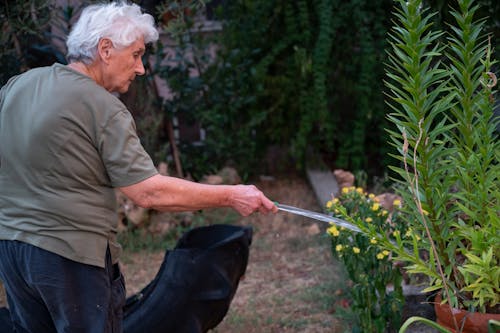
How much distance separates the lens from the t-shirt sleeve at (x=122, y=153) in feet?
8.71

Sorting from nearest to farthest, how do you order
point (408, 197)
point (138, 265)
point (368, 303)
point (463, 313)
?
point (463, 313)
point (408, 197)
point (368, 303)
point (138, 265)

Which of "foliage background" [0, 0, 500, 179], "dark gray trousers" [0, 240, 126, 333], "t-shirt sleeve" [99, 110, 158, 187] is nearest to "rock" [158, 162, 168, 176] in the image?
"foliage background" [0, 0, 500, 179]

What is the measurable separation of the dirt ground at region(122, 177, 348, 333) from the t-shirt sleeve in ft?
6.35

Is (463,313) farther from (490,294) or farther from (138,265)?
(138,265)

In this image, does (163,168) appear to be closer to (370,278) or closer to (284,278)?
(284,278)

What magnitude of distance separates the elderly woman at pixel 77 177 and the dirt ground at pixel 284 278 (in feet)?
6.03

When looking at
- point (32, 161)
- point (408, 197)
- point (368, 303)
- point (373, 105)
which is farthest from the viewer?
point (373, 105)

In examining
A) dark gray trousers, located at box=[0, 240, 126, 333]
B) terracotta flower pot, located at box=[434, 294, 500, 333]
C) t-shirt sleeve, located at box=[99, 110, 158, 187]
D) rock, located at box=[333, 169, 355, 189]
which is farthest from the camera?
rock, located at box=[333, 169, 355, 189]

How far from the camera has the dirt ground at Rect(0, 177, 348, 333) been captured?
4.60 metres

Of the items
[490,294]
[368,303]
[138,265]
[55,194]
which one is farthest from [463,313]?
[138,265]

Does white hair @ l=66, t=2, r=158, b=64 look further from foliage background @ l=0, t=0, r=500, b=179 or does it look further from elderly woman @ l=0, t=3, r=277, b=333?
foliage background @ l=0, t=0, r=500, b=179

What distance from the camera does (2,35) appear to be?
5820 mm

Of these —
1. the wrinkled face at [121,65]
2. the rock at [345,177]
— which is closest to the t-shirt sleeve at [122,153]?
the wrinkled face at [121,65]

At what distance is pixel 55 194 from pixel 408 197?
1.37m
